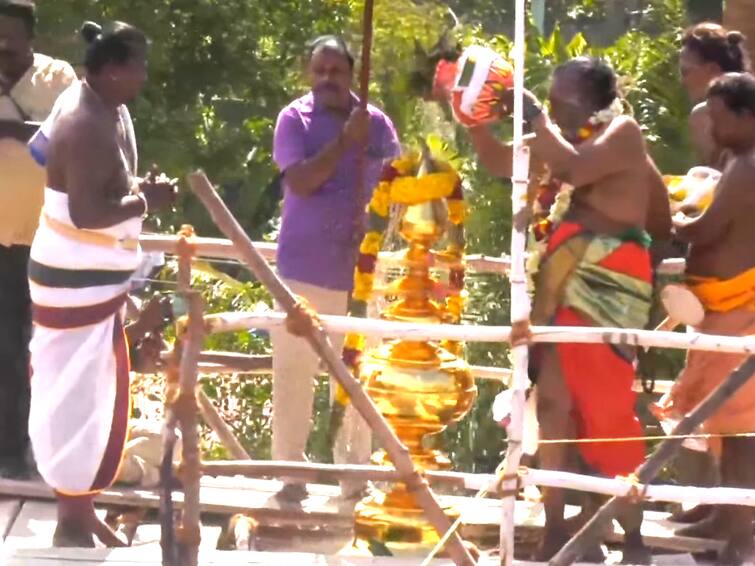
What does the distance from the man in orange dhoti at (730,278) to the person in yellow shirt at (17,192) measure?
2.28 metres

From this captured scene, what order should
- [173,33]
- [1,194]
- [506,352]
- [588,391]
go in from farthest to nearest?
[173,33] < [506,352] < [1,194] < [588,391]

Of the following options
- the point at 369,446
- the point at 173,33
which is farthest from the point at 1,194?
the point at 173,33

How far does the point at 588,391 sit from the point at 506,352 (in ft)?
14.1

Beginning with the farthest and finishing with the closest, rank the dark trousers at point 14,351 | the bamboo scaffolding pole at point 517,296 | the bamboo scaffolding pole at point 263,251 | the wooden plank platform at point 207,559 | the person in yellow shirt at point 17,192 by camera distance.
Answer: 1. the dark trousers at point 14,351
2. the person in yellow shirt at point 17,192
3. the bamboo scaffolding pole at point 263,251
4. the wooden plank platform at point 207,559
5. the bamboo scaffolding pole at point 517,296

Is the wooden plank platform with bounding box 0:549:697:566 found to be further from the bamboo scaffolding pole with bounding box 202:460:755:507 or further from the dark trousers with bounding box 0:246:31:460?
the dark trousers with bounding box 0:246:31:460

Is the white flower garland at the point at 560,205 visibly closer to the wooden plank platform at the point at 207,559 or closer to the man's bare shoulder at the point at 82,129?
the wooden plank platform at the point at 207,559

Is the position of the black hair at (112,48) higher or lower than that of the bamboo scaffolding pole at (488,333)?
Answer: higher

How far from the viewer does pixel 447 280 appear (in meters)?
4.86

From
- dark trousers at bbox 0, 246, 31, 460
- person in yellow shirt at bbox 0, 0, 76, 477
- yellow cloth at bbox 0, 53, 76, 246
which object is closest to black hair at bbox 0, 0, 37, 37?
person in yellow shirt at bbox 0, 0, 76, 477

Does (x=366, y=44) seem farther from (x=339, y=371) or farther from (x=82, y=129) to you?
(x=339, y=371)

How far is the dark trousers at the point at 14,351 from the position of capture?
530 cm

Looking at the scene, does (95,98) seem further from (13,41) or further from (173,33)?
(173,33)

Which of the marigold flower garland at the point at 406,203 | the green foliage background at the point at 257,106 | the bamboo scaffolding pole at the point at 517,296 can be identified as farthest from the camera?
the green foliage background at the point at 257,106

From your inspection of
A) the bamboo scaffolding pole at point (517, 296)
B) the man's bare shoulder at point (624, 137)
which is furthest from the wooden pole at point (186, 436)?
the man's bare shoulder at point (624, 137)
